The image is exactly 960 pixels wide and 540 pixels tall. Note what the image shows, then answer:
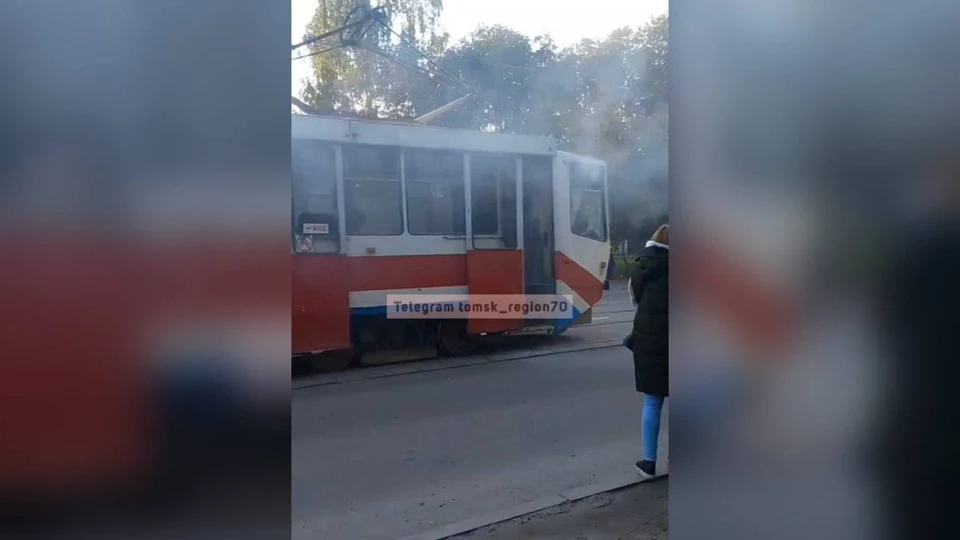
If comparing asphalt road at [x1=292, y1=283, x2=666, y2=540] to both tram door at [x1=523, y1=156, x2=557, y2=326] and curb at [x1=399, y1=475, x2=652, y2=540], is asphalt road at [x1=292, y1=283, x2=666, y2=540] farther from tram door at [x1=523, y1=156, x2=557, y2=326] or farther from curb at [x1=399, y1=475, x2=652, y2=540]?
tram door at [x1=523, y1=156, x2=557, y2=326]

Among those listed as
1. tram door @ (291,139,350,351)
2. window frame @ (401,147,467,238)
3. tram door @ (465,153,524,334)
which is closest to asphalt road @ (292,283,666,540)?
tram door @ (291,139,350,351)

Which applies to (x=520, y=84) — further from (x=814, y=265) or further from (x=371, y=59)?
(x=814, y=265)

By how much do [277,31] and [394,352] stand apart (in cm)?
616

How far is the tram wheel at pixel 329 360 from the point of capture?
6.48 m

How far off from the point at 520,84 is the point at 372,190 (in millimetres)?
1785

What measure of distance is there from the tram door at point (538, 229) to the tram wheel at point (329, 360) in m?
2.15

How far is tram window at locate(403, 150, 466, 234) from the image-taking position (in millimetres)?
6892

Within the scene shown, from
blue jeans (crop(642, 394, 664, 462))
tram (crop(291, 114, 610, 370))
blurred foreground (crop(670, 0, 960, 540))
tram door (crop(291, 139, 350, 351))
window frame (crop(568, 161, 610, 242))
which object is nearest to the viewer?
blurred foreground (crop(670, 0, 960, 540))

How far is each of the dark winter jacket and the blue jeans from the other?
98 millimetres

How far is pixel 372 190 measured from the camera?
6.77 metres

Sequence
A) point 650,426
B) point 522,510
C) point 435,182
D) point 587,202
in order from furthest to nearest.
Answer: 1. point 587,202
2. point 435,182
3. point 650,426
4. point 522,510

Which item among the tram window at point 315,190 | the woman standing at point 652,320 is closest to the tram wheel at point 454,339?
the tram window at point 315,190

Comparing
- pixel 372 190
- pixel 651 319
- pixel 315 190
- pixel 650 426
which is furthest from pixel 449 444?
pixel 372 190

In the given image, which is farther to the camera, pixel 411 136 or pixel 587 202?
pixel 587 202
